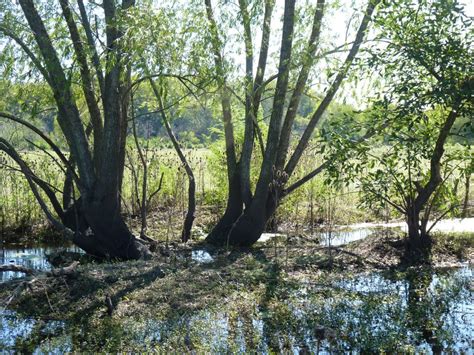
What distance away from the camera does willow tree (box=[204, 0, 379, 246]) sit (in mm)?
10656

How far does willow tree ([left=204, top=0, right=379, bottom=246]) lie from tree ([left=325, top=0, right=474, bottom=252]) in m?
1.09

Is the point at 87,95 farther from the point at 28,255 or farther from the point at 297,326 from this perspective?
the point at 297,326

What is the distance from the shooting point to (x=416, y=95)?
8711 millimetres

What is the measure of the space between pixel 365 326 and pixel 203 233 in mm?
6361

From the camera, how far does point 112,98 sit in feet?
32.3

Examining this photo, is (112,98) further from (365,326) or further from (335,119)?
(365,326)

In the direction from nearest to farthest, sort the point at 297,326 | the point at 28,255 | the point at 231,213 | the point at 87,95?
1. the point at 297,326
2. the point at 87,95
3. the point at 28,255
4. the point at 231,213

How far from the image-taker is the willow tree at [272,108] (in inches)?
420

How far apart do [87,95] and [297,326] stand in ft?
16.8

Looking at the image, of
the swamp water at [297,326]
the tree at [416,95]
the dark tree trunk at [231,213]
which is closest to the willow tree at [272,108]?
the dark tree trunk at [231,213]

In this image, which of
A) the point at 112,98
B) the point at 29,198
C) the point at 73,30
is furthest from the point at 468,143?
the point at 29,198

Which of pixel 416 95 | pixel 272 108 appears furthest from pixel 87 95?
pixel 416 95

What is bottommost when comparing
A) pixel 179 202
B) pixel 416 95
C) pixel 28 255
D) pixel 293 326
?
pixel 293 326

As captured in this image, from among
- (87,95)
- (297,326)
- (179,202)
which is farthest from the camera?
(179,202)
